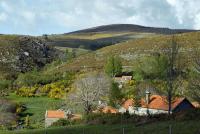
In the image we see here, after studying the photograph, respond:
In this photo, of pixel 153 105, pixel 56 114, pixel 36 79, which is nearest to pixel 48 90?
pixel 36 79

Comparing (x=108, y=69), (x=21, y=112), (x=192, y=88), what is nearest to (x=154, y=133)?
(x=192, y=88)

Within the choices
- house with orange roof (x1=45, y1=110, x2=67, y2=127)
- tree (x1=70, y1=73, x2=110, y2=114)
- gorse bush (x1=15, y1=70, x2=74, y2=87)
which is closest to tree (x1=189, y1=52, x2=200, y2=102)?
tree (x1=70, y1=73, x2=110, y2=114)

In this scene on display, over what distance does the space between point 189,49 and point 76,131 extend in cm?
14092

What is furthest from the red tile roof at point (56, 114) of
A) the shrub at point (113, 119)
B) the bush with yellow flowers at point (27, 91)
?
the bush with yellow flowers at point (27, 91)

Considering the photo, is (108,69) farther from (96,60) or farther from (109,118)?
(109,118)

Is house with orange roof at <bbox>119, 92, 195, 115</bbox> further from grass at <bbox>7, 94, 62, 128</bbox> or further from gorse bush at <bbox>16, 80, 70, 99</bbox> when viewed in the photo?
gorse bush at <bbox>16, 80, 70, 99</bbox>

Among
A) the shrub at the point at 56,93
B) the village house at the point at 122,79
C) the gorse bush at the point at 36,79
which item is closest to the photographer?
the shrub at the point at 56,93

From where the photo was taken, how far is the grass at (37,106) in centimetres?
9538

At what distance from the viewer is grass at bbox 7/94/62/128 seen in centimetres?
9538

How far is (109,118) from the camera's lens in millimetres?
53188

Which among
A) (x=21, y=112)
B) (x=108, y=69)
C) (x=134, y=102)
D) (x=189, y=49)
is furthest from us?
(x=189, y=49)

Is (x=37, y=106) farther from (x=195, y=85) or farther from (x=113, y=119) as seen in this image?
(x=113, y=119)

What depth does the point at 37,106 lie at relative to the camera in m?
111

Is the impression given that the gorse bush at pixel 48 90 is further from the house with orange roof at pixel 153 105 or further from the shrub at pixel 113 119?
the shrub at pixel 113 119
